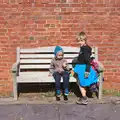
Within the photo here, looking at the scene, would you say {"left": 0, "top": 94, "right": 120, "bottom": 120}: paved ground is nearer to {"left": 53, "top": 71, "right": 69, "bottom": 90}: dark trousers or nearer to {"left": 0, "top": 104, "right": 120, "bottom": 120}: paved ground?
{"left": 0, "top": 104, "right": 120, "bottom": 120}: paved ground

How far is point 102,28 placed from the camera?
6859 mm

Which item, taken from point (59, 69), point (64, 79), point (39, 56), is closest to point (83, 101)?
point (64, 79)

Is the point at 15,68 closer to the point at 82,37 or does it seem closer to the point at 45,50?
the point at 45,50

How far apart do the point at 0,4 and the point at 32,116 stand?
2.35 meters

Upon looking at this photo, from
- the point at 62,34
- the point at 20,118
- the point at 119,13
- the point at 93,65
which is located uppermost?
the point at 119,13

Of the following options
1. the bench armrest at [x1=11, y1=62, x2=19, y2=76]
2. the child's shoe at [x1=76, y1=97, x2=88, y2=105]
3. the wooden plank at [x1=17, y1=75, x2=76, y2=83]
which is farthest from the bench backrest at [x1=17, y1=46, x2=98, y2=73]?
the child's shoe at [x1=76, y1=97, x2=88, y2=105]

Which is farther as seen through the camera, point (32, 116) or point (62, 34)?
point (62, 34)

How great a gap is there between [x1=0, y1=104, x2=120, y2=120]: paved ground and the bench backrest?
0.93 m

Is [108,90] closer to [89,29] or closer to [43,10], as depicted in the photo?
[89,29]

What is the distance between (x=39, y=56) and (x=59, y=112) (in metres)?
1.40

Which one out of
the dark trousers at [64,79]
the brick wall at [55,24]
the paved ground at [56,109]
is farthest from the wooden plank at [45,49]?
the paved ground at [56,109]

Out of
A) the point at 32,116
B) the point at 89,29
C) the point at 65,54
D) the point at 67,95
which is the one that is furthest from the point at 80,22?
the point at 32,116

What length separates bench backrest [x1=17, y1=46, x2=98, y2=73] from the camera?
22.3ft

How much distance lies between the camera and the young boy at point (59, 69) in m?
6.30
